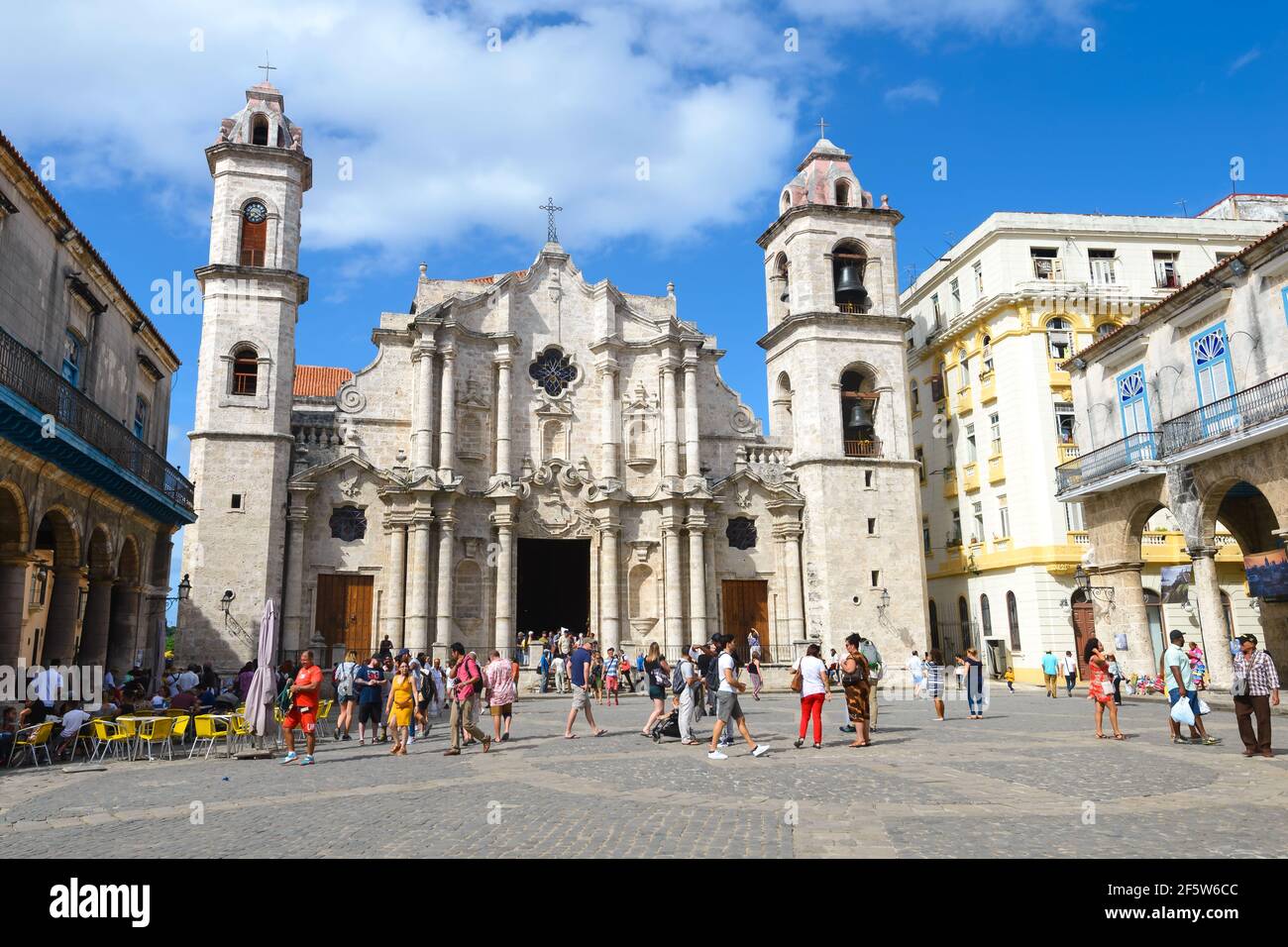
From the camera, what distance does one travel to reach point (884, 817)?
8.27m

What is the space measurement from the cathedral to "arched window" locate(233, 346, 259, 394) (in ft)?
0.23

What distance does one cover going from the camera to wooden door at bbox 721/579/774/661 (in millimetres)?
32625

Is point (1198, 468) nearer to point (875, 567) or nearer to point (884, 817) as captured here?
point (875, 567)

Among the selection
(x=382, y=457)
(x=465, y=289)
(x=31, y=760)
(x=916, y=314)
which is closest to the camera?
(x=31, y=760)

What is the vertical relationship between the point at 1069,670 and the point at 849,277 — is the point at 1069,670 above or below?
below

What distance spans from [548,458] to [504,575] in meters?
4.64

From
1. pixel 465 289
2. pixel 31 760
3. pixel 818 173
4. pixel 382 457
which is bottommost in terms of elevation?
pixel 31 760

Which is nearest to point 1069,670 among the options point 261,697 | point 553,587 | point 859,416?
point 859,416

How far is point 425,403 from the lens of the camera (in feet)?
101

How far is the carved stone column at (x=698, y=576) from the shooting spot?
31.5 metres

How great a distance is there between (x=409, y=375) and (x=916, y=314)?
73.7 ft

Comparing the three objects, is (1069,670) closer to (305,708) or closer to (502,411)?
(502,411)

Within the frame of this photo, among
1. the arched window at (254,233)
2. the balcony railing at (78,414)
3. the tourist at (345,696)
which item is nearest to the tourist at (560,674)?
the tourist at (345,696)
